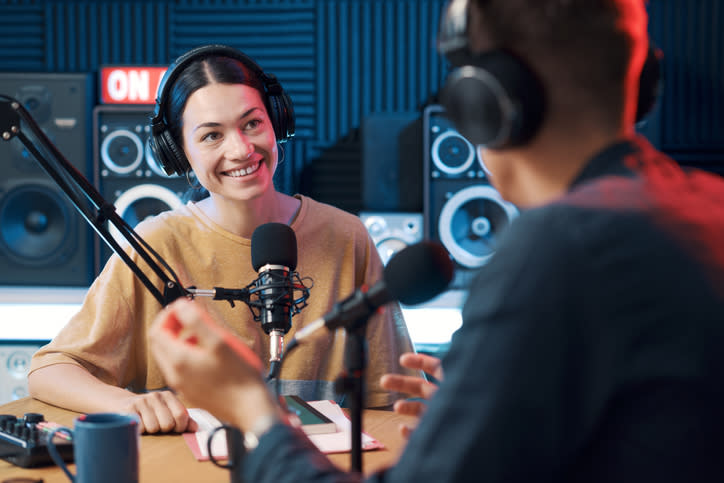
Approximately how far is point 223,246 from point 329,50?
2.78 metres

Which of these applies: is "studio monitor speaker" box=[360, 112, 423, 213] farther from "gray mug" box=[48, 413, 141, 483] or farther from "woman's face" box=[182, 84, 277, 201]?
"gray mug" box=[48, 413, 141, 483]

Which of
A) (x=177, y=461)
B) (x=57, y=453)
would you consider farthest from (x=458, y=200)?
(x=57, y=453)

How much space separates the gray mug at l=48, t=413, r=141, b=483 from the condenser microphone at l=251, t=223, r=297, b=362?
244 mm

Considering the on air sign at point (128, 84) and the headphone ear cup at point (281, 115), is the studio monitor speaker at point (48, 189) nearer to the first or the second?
the on air sign at point (128, 84)

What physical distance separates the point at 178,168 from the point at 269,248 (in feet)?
1.95

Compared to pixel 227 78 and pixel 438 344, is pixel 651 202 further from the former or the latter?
pixel 438 344

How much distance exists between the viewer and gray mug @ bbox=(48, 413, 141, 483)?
36.1 inches

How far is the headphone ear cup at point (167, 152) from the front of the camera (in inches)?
64.4

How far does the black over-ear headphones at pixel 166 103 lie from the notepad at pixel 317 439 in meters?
0.59

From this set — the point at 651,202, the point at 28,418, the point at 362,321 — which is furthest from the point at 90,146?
the point at 651,202

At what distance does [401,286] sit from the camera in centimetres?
81

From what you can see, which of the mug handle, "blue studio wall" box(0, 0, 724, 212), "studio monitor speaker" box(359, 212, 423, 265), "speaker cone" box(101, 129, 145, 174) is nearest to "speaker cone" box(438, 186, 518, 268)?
"studio monitor speaker" box(359, 212, 423, 265)

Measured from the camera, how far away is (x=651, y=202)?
58 cm

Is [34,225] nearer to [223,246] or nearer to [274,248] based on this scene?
[223,246]
